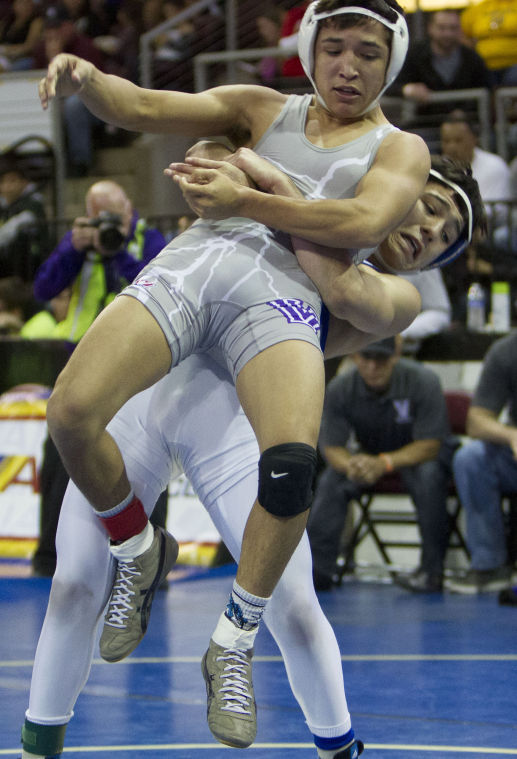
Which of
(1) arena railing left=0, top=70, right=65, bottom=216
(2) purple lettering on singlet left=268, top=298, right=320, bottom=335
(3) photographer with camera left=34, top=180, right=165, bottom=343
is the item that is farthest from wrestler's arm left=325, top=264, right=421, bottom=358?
(1) arena railing left=0, top=70, right=65, bottom=216

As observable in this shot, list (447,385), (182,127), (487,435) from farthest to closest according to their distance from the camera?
(447,385), (487,435), (182,127)

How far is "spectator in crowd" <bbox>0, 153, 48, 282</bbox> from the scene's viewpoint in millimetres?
10500

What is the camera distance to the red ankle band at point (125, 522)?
3.07 m

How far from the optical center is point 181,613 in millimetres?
6262

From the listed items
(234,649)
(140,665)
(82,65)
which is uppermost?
(82,65)

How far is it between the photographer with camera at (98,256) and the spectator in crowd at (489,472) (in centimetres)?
202

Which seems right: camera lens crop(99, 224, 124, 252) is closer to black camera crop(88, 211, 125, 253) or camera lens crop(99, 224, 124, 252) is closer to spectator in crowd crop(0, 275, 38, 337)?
black camera crop(88, 211, 125, 253)

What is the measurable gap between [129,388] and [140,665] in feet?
8.30

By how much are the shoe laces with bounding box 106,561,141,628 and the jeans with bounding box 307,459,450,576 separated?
3786mm

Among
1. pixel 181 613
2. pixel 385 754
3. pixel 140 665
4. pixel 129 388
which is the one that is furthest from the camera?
pixel 181 613

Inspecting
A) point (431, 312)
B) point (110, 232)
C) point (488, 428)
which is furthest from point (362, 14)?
point (431, 312)

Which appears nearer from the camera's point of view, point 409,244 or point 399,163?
point 399,163

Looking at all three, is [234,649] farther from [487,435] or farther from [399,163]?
[487,435]

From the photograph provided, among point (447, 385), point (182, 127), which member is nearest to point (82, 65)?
point (182, 127)
